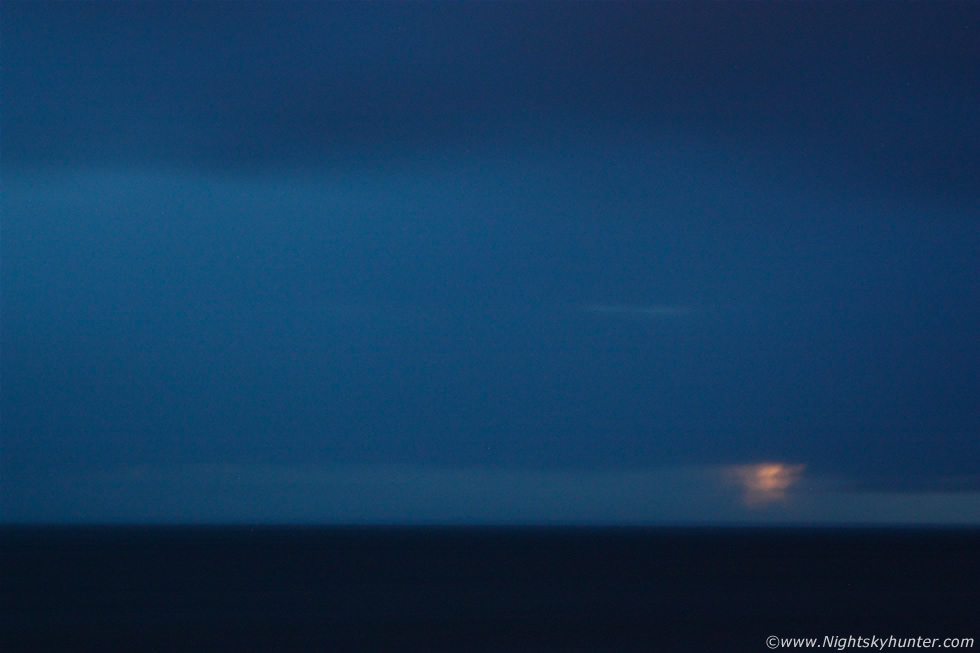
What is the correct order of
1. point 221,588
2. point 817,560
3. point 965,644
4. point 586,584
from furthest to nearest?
point 817,560
point 586,584
point 221,588
point 965,644

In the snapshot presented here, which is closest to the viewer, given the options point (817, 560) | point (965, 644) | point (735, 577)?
point (965, 644)

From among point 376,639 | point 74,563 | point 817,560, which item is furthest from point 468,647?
point 817,560

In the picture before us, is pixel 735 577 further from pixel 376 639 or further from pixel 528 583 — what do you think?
pixel 376 639

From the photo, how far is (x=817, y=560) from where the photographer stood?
112 feet

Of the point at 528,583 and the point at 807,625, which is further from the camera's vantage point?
the point at 528,583

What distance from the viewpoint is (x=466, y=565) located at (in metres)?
30.4

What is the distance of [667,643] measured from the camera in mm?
13883

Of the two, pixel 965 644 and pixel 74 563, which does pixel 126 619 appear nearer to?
pixel 965 644

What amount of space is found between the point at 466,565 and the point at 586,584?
29.0ft

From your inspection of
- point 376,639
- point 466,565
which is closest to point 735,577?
point 466,565

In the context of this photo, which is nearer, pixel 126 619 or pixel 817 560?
pixel 126 619

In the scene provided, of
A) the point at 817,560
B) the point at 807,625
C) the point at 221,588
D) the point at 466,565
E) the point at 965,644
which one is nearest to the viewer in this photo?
the point at 965,644

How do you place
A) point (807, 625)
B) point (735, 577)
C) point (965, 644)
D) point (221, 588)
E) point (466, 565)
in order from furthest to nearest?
point (466, 565) < point (735, 577) < point (221, 588) < point (807, 625) < point (965, 644)

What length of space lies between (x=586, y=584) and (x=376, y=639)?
938 cm
